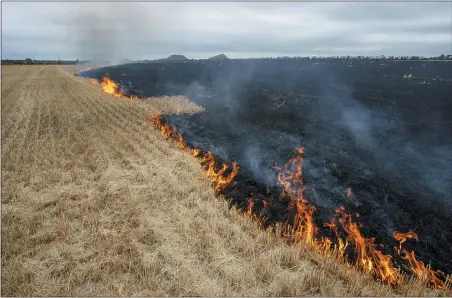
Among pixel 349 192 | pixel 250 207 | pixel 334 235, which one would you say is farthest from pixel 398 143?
pixel 250 207

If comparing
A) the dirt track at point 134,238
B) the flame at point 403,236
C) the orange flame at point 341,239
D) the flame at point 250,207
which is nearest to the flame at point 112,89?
the dirt track at point 134,238

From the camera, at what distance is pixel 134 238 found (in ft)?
19.4

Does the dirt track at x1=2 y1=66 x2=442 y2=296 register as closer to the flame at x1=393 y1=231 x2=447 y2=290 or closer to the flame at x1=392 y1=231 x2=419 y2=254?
the flame at x1=393 y1=231 x2=447 y2=290

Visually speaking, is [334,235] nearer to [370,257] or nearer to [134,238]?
[370,257]

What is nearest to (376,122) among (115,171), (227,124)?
(227,124)

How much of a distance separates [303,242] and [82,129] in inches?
458

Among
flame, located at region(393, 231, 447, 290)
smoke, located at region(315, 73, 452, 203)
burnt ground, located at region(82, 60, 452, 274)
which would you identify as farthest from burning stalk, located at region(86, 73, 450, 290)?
smoke, located at region(315, 73, 452, 203)

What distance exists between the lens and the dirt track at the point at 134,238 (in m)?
4.77

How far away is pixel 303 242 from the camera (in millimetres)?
5887

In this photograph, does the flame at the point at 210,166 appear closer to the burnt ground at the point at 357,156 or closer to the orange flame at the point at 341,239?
the burnt ground at the point at 357,156

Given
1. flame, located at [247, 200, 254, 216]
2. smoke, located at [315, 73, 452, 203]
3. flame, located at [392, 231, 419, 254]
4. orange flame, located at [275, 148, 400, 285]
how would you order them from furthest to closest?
smoke, located at [315, 73, 452, 203], flame, located at [247, 200, 254, 216], flame, located at [392, 231, 419, 254], orange flame, located at [275, 148, 400, 285]

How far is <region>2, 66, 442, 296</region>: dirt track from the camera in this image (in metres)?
4.77

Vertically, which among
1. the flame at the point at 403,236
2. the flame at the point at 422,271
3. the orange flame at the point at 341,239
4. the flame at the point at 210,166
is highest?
the flame at the point at 210,166

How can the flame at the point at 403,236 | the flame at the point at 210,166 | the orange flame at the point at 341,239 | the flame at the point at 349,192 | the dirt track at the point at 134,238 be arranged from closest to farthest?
the dirt track at the point at 134,238, the orange flame at the point at 341,239, the flame at the point at 403,236, the flame at the point at 349,192, the flame at the point at 210,166
